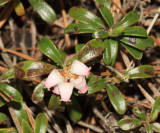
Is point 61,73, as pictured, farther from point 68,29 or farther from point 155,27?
point 155,27

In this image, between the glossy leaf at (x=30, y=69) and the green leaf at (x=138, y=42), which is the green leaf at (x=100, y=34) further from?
the glossy leaf at (x=30, y=69)

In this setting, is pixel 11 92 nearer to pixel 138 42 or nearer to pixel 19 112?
pixel 19 112

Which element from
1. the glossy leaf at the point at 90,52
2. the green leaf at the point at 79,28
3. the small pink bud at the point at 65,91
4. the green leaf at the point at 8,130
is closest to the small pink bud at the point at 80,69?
the small pink bud at the point at 65,91

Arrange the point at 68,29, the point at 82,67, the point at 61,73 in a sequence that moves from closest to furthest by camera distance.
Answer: the point at 82,67 → the point at 61,73 → the point at 68,29

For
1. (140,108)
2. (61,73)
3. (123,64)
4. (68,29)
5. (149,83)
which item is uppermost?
(68,29)

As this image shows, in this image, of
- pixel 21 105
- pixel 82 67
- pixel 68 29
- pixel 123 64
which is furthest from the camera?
pixel 123 64

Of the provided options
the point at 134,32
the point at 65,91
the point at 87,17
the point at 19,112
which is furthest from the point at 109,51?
the point at 19,112

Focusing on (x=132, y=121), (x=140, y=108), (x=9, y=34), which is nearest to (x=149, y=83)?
(x=140, y=108)
